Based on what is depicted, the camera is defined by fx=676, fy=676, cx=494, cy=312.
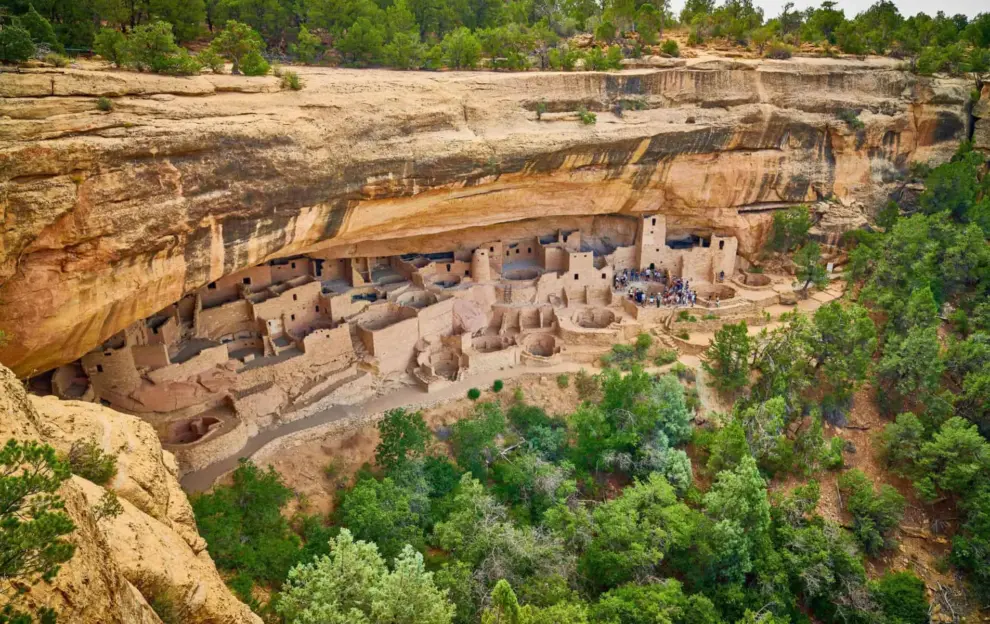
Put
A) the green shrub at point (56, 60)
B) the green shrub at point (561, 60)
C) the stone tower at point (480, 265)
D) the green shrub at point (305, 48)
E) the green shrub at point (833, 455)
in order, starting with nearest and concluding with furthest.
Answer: the green shrub at point (56, 60) → the green shrub at point (833, 455) → the green shrub at point (305, 48) → the green shrub at point (561, 60) → the stone tower at point (480, 265)

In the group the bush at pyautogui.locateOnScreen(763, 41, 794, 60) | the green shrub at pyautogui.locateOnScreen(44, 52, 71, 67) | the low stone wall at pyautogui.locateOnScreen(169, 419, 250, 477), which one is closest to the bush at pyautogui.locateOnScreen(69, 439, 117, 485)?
the low stone wall at pyautogui.locateOnScreen(169, 419, 250, 477)

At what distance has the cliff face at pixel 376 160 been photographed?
11.3 metres

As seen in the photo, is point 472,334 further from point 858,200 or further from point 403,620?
point 858,200

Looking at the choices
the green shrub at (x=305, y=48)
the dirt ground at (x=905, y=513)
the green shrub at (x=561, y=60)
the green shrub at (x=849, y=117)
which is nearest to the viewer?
the dirt ground at (x=905, y=513)

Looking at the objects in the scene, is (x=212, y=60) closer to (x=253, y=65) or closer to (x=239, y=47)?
(x=253, y=65)

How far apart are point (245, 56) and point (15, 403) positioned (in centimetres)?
1202

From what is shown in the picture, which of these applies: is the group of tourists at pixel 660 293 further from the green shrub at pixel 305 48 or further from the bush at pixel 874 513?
the green shrub at pixel 305 48

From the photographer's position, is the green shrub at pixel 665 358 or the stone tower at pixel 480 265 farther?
the stone tower at pixel 480 265

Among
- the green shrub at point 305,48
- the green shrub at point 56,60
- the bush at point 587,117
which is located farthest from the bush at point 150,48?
the bush at point 587,117

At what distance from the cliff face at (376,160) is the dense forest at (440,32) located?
1.76 m

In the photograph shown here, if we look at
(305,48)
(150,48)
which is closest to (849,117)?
(305,48)

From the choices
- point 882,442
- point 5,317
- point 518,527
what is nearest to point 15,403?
point 5,317

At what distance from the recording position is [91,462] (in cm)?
686

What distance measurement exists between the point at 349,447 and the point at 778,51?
821 inches
